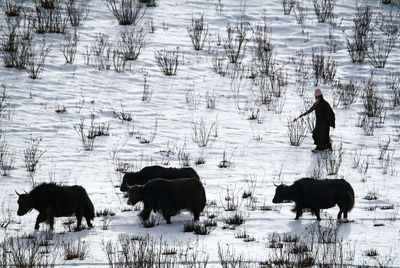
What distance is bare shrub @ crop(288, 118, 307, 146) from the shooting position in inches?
537

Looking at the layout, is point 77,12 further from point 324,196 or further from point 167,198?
point 324,196

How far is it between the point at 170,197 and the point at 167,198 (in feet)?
0.17

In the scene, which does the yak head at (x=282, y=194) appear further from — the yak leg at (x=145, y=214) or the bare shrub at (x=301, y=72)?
the bare shrub at (x=301, y=72)

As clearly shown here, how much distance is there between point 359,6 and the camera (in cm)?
2269

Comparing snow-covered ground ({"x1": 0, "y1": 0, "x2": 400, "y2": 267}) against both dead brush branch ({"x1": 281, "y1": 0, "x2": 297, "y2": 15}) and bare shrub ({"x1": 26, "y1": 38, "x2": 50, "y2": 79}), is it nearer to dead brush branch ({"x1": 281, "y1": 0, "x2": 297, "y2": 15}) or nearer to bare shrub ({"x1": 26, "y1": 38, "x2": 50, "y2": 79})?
bare shrub ({"x1": 26, "y1": 38, "x2": 50, "y2": 79})

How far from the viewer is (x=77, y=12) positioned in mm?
20031

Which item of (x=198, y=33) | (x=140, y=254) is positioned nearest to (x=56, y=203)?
(x=140, y=254)

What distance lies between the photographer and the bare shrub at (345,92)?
16047 mm

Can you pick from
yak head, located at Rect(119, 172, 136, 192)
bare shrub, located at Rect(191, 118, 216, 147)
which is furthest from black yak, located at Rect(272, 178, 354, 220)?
bare shrub, located at Rect(191, 118, 216, 147)

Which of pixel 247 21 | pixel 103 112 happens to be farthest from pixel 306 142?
pixel 247 21

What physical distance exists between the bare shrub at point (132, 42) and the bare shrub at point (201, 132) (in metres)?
4.29

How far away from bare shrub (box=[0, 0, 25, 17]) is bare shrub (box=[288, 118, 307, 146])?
998 centimetres

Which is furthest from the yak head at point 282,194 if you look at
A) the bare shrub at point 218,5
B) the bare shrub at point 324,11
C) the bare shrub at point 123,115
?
the bare shrub at point 218,5

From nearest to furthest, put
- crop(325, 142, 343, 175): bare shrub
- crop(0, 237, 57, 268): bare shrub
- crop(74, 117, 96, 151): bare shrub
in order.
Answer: crop(0, 237, 57, 268): bare shrub
crop(325, 142, 343, 175): bare shrub
crop(74, 117, 96, 151): bare shrub
